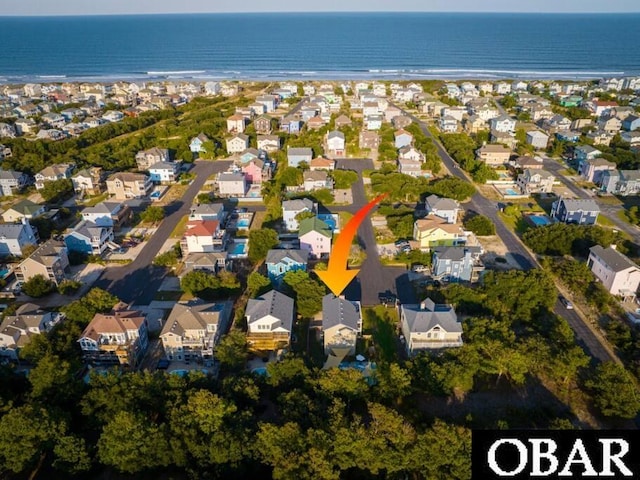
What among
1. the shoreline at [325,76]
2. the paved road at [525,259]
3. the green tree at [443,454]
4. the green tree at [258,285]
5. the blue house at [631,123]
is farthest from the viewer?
the shoreline at [325,76]

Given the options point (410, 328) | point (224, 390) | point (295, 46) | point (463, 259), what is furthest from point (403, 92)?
point (295, 46)

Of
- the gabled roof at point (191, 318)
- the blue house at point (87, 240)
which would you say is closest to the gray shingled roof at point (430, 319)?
the gabled roof at point (191, 318)

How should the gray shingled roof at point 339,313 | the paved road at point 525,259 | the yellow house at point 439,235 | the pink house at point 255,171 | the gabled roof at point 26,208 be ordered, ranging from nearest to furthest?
the gray shingled roof at point 339,313 → the paved road at point 525,259 → the yellow house at point 439,235 → the gabled roof at point 26,208 → the pink house at point 255,171

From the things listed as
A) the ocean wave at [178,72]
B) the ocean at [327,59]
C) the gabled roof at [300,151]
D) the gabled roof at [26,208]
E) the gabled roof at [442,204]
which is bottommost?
the gabled roof at [26,208]

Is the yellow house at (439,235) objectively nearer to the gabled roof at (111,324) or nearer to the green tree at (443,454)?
the green tree at (443,454)

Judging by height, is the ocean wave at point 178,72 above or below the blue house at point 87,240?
above

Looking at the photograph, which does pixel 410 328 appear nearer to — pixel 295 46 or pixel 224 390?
pixel 224 390
